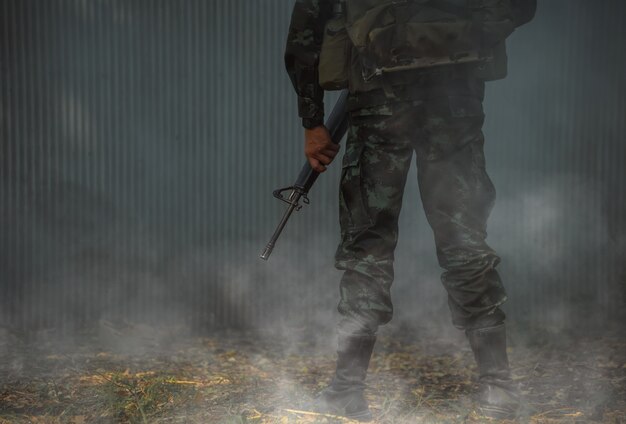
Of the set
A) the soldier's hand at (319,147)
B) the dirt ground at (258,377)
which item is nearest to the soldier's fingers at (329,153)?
the soldier's hand at (319,147)

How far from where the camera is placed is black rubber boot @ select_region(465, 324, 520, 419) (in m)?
2.56

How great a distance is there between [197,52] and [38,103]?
116 cm

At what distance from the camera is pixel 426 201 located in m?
2.65

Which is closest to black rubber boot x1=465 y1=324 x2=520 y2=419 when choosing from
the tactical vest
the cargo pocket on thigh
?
the cargo pocket on thigh

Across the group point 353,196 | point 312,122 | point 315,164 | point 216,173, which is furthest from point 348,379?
point 216,173

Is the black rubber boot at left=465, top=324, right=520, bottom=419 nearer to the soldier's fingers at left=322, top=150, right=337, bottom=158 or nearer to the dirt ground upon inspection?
the dirt ground

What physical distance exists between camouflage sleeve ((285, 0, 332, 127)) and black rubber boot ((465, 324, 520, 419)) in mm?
1100

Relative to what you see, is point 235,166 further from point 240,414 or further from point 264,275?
point 240,414

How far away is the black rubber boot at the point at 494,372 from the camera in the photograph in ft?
8.39

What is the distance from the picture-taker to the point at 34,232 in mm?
4680

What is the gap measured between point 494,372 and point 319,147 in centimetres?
115

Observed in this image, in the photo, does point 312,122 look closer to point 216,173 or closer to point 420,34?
point 420,34

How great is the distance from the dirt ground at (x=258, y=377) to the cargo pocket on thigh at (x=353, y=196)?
761mm

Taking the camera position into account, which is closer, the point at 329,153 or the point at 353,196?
the point at 353,196
